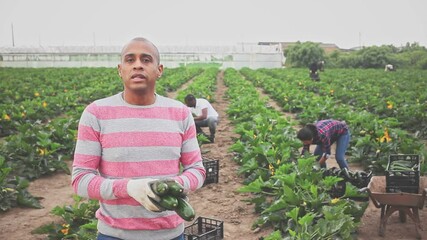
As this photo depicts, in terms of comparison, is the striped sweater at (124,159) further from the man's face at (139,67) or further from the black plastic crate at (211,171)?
the black plastic crate at (211,171)

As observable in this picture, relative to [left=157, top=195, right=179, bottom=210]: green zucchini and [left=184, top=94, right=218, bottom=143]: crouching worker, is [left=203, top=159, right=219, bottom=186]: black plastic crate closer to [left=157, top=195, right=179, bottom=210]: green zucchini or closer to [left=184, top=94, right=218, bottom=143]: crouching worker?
[left=184, top=94, right=218, bottom=143]: crouching worker

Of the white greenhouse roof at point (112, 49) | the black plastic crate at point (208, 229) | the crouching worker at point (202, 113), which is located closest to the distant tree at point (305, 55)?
the white greenhouse roof at point (112, 49)

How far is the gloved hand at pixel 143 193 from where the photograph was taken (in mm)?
2029

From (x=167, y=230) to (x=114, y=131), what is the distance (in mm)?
584

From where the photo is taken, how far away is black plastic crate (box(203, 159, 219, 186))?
7.33 m

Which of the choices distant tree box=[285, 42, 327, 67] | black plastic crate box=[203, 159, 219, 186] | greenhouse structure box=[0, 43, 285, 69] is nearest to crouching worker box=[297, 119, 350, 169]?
black plastic crate box=[203, 159, 219, 186]

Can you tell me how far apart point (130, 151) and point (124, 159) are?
50 millimetres

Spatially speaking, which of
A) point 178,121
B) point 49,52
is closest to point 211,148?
point 178,121

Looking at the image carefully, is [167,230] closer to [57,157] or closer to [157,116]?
[157,116]

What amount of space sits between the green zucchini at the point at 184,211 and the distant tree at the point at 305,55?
53507 mm

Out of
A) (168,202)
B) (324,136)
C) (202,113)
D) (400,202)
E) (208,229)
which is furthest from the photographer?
(202,113)

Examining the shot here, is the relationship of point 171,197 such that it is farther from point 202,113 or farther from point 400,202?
point 202,113

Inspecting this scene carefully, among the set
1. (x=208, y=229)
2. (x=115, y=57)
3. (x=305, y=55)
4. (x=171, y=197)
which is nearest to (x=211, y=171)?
(x=208, y=229)

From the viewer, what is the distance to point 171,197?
6.78 ft
